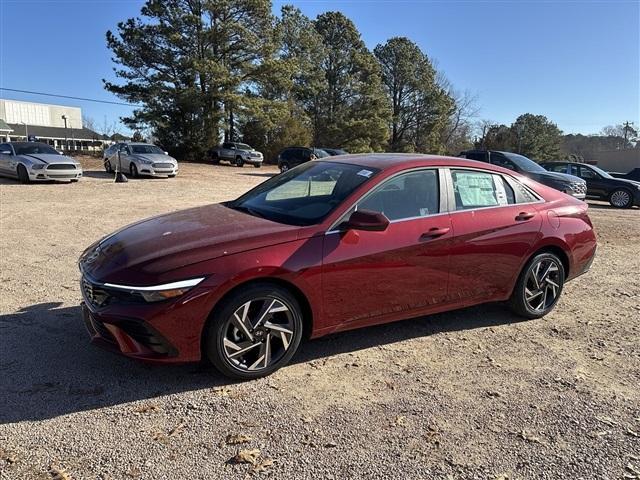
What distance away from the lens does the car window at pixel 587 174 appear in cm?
1839

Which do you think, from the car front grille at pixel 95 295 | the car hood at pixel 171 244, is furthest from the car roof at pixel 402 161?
the car front grille at pixel 95 295

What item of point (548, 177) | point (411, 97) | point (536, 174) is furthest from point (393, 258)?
point (411, 97)

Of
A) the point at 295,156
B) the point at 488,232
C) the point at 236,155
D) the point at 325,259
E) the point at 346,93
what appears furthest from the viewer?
the point at 346,93

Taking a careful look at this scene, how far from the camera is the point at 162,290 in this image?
321cm

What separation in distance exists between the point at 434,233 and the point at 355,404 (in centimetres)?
159

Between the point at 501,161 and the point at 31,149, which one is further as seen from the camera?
the point at 31,149

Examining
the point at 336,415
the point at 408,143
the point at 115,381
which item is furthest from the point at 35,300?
the point at 408,143

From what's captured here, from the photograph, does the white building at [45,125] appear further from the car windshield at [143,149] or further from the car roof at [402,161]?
the car roof at [402,161]

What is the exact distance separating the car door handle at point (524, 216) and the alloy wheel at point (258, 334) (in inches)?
97.0

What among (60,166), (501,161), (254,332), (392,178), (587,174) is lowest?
(254,332)

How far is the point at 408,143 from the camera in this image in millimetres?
63219

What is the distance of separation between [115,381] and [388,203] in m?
2.43

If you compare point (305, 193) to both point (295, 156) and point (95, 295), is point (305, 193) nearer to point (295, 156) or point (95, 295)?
point (95, 295)

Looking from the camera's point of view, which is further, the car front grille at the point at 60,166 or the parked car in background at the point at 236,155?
the parked car in background at the point at 236,155
